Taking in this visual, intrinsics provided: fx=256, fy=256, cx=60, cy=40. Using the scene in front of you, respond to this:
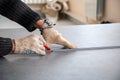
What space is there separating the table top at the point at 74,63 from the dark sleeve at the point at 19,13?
0.50 ft

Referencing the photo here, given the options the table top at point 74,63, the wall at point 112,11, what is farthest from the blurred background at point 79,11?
the table top at point 74,63

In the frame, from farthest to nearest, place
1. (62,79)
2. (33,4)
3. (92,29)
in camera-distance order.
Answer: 1. (33,4)
2. (92,29)
3. (62,79)

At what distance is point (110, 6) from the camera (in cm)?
296

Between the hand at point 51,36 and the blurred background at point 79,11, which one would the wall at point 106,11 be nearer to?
the blurred background at point 79,11

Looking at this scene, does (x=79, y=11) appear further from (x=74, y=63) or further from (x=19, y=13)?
(x=74, y=63)

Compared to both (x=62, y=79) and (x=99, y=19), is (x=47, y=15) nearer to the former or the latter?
(x=99, y=19)

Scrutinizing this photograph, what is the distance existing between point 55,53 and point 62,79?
0.30 m

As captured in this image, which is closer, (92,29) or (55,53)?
(55,53)

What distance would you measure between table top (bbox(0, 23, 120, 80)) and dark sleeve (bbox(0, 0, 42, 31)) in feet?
0.50

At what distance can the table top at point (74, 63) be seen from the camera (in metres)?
0.76

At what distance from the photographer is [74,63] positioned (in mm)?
877

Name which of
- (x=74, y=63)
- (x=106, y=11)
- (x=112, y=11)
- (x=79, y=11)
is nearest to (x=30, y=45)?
(x=74, y=63)

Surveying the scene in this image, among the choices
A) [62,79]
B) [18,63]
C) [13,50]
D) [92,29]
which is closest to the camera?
[62,79]

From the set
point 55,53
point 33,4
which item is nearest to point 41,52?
point 55,53
